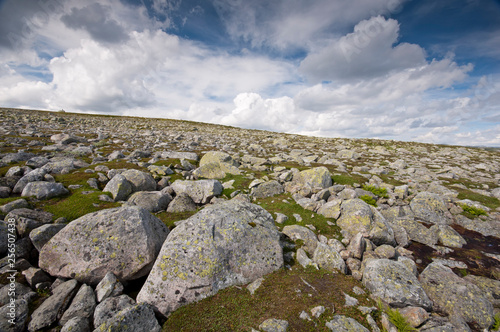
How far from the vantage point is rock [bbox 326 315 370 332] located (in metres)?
6.86

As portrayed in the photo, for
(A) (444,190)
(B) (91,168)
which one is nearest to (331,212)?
(A) (444,190)

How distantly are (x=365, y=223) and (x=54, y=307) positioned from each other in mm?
16039

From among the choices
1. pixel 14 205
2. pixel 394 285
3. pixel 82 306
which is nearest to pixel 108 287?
pixel 82 306

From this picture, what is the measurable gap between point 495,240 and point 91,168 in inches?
1373

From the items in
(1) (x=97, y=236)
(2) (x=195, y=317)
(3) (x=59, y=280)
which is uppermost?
(1) (x=97, y=236)

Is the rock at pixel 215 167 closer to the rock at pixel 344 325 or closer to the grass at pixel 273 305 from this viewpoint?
the grass at pixel 273 305

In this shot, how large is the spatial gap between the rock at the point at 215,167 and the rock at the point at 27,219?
1201 centimetres

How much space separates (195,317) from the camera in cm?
720

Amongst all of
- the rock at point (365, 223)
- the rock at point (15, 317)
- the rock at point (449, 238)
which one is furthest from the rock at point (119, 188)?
the rock at point (449, 238)

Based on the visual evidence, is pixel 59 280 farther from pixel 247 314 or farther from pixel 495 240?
pixel 495 240

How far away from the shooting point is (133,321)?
6570 mm

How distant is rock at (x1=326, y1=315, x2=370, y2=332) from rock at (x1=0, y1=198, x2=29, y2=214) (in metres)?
17.0

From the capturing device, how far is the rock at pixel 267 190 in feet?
60.7

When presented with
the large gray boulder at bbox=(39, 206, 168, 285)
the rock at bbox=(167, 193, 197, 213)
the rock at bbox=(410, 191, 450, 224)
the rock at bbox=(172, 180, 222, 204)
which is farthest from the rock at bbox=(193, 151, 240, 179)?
the rock at bbox=(410, 191, 450, 224)
